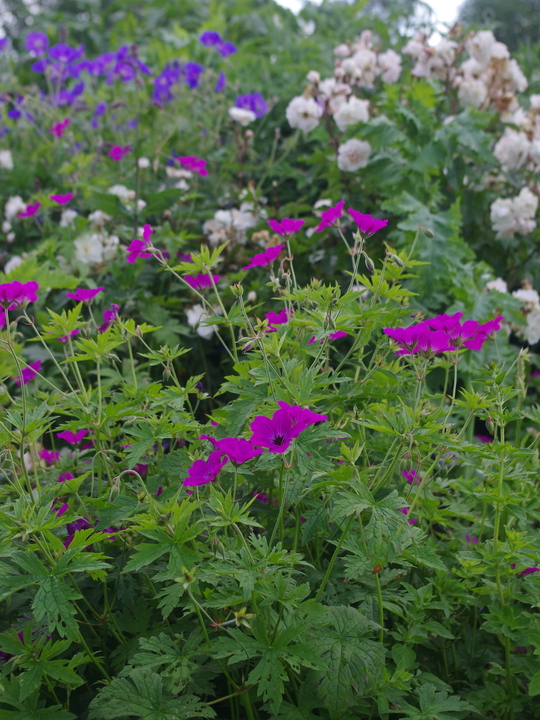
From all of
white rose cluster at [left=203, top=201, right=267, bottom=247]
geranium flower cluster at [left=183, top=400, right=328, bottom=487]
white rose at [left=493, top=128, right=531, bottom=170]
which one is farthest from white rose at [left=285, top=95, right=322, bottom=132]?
geranium flower cluster at [left=183, top=400, right=328, bottom=487]

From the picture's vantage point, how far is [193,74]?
403 centimetres

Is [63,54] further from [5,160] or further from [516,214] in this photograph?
[516,214]

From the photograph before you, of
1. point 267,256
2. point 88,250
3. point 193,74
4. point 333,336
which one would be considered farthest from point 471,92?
point 333,336

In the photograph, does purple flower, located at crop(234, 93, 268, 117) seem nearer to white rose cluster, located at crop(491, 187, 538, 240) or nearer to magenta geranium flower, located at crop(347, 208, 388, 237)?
white rose cluster, located at crop(491, 187, 538, 240)

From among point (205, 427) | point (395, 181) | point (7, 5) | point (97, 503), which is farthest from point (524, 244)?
point (7, 5)

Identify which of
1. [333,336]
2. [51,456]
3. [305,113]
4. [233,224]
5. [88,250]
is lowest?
[51,456]

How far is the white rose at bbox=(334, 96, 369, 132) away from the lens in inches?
118

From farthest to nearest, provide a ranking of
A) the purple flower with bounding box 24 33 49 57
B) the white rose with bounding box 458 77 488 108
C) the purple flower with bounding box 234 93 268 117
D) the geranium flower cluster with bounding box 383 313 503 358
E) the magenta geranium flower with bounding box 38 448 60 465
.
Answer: the purple flower with bounding box 24 33 49 57
the purple flower with bounding box 234 93 268 117
the white rose with bounding box 458 77 488 108
the magenta geranium flower with bounding box 38 448 60 465
the geranium flower cluster with bounding box 383 313 503 358

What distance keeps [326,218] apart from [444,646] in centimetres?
106

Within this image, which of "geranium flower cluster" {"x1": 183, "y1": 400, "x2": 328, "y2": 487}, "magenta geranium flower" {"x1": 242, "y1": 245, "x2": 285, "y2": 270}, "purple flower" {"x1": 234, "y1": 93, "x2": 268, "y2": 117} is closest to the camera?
"geranium flower cluster" {"x1": 183, "y1": 400, "x2": 328, "y2": 487}

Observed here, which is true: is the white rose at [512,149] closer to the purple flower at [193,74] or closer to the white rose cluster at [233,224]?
the white rose cluster at [233,224]

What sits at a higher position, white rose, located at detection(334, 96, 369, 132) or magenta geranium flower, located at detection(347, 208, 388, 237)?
magenta geranium flower, located at detection(347, 208, 388, 237)

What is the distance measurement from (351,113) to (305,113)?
274mm

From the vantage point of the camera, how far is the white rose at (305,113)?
10.3 feet
